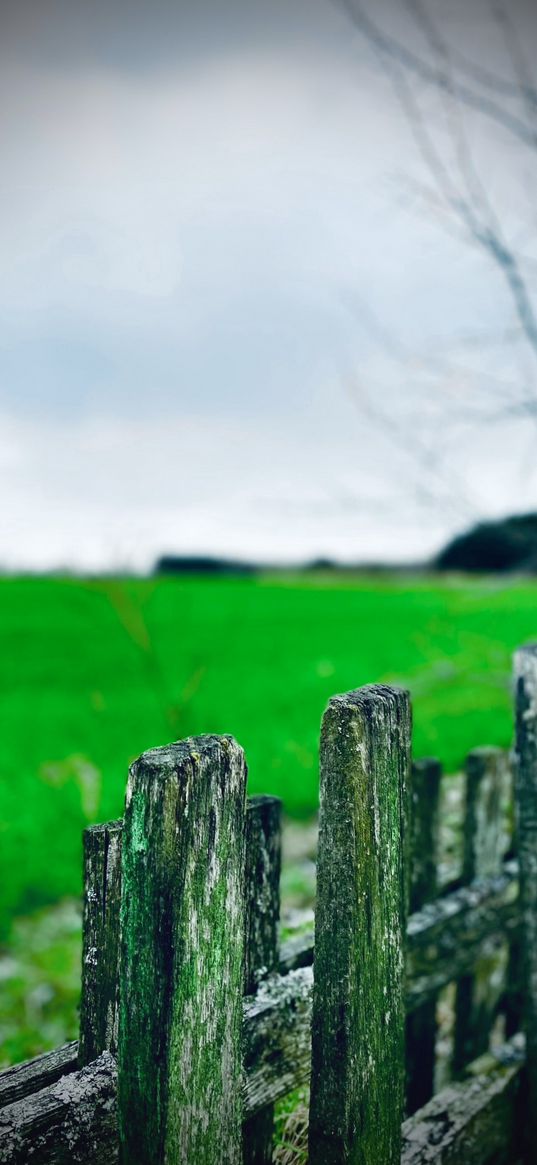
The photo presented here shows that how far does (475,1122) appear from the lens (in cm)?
215

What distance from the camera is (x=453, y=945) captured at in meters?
2.33

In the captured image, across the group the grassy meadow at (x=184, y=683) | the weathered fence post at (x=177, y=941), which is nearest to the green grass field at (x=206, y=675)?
the grassy meadow at (x=184, y=683)

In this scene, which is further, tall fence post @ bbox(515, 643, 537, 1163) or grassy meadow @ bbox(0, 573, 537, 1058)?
grassy meadow @ bbox(0, 573, 537, 1058)

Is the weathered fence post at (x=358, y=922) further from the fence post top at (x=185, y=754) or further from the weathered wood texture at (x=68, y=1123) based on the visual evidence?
the weathered wood texture at (x=68, y=1123)

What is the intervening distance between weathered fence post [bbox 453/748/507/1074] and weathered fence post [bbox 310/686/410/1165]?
40.1 inches

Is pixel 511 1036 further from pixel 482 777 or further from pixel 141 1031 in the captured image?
pixel 141 1031

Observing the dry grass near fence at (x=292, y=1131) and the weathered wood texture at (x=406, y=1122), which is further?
the dry grass near fence at (x=292, y=1131)

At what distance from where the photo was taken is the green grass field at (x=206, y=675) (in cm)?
250

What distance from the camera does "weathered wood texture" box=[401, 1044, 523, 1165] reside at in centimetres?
201

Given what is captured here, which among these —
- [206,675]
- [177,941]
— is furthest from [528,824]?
[206,675]

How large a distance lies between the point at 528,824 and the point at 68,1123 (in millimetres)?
1340

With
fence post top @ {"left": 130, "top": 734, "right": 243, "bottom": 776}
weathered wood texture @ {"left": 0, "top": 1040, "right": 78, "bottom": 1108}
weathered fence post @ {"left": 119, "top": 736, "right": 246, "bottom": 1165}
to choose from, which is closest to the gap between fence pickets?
weathered wood texture @ {"left": 0, "top": 1040, "right": 78, "bottom": 1108}

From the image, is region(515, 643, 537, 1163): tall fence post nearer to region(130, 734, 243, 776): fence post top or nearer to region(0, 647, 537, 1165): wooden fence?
region(0, 647, 537, 1165): wooden fence

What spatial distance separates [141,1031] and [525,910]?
1342mm
